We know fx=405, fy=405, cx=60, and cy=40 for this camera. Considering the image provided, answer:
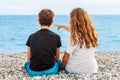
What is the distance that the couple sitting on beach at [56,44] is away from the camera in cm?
822

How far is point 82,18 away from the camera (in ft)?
27.2

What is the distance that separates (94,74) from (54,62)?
883 millimetres

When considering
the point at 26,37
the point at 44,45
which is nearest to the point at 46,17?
the point at 44,45

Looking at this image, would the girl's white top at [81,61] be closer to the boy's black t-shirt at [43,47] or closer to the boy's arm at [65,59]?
the boy's arm at [65,59]

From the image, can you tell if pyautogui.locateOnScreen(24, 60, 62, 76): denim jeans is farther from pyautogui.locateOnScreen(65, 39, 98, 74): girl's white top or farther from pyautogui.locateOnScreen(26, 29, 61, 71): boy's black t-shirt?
pyautogui.locateOnScreen(65, 39, 98, 74): girl's white top

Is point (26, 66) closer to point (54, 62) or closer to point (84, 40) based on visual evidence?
point (54, 62)

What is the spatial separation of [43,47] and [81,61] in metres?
0.86

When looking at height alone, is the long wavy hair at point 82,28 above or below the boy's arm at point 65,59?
above

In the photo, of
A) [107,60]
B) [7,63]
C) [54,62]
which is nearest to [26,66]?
[54,62]

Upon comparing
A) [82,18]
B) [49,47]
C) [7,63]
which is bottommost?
[7,63]

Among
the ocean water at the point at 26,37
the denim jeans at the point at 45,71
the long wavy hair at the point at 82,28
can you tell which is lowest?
the ocean water at the point at 26,37

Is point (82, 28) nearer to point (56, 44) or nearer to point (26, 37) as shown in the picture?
point (56, 44)

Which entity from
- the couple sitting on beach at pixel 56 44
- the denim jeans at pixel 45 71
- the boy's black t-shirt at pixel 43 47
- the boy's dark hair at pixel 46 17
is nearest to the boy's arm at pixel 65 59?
the couple sitting on beach at pixel 56 44

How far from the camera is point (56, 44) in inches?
328
